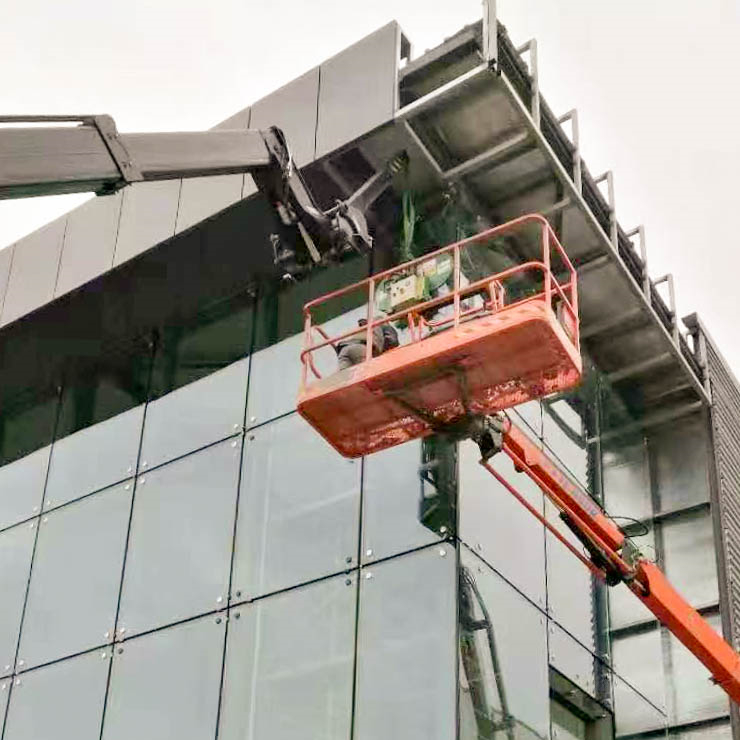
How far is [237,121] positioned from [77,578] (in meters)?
6.67

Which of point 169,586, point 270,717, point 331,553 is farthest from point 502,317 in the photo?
point 169,586

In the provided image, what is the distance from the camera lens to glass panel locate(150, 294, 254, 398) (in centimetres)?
1716

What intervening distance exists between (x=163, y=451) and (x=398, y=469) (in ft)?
14.4

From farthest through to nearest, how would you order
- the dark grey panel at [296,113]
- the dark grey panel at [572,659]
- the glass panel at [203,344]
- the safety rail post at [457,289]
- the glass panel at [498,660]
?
the glass panel at [203,344], the dark grey panel at [296,113], the dark grey panel at [572,659], the glass panel at [498,660], the safety rail post at [457,289]

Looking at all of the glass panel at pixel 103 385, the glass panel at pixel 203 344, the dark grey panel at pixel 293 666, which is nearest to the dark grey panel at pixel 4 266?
the glass panel at pixel 103 385

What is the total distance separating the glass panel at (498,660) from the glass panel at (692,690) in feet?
14.8

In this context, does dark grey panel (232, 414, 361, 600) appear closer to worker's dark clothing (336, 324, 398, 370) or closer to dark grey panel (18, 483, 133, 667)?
worker's dark clothing (336, 324, 398, 370)

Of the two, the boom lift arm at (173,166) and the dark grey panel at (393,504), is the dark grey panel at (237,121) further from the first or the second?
the dark grey panel at (393,504)

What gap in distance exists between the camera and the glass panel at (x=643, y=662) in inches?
671

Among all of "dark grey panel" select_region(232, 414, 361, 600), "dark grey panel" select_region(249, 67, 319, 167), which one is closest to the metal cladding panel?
"dark grey panel" select_region(232, 414, 361, 600)

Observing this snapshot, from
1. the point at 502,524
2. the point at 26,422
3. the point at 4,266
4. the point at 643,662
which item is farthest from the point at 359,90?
the point at 643,662

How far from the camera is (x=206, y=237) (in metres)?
16.7

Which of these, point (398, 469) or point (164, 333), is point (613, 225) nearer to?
point (398, 469)

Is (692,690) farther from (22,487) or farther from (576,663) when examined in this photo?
(22,487)
